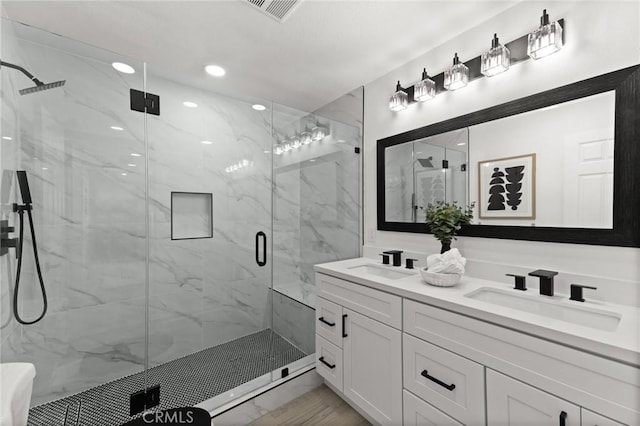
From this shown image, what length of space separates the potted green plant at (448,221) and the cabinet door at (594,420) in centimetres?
93

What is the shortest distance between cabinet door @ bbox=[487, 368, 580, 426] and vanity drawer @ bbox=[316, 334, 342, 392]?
95 cm

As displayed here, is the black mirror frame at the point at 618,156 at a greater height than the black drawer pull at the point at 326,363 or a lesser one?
greater

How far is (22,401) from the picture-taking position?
0.85m

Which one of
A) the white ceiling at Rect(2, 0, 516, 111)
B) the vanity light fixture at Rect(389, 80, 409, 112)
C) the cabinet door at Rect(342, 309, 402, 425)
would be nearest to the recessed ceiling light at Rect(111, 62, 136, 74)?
the white ceiling at Rect(2, 0, 516, 111)

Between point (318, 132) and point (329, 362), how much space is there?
1904mm

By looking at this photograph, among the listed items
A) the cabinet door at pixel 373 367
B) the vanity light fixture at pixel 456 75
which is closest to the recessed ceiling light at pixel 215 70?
the vanity light fixture at pixel 456 75

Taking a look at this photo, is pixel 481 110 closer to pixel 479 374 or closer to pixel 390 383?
pixel 479 374

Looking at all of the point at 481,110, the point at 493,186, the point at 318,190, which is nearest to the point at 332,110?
the point at 318,190

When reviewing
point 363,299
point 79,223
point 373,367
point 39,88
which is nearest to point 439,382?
point 373,367

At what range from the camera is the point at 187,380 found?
2010 mm

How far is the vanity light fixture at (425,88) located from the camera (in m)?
1.86

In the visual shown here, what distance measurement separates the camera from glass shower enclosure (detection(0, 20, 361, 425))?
1635 mm

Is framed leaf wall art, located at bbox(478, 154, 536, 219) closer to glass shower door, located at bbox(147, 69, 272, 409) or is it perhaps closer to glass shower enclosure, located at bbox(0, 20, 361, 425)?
glass shower enclosure, located at bbox(0, 20, 361, 425)

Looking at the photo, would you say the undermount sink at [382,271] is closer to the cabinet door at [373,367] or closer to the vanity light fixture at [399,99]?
the cabinet door at [373,367]
